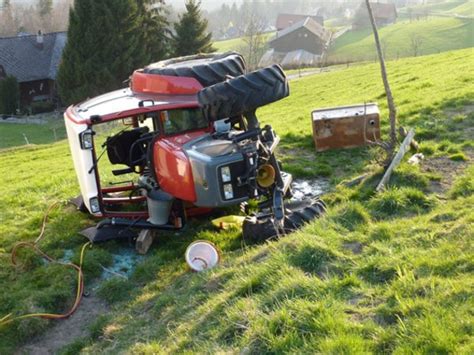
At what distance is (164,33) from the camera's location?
1833 inches

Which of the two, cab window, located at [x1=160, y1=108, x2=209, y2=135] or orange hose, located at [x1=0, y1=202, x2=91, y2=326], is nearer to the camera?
orange hose, located at [x1=0, y1=202, x2=91, y2=326]

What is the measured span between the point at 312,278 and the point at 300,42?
91615mm

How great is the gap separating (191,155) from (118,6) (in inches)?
1499

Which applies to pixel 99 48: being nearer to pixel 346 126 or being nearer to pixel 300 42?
pixel 346 126

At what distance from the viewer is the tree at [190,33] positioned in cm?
4266

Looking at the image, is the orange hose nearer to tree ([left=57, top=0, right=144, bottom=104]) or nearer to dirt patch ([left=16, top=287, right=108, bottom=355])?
dirt patch ([left=16, top=287, right=108, bottom=355])

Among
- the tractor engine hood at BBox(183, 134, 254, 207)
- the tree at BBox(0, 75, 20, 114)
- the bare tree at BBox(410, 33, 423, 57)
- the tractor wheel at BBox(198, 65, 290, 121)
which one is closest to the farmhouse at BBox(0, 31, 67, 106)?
the tree at BBox(0, 75, 20, 114)

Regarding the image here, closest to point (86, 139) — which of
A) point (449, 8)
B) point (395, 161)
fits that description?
point (395, 161)

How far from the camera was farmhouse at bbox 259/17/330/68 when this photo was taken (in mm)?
90137

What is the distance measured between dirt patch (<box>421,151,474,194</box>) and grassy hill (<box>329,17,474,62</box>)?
5406cm

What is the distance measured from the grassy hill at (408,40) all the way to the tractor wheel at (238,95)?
55374 millimetres

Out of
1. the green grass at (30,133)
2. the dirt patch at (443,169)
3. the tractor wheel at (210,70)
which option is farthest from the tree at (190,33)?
the dirt patch at (443,169)

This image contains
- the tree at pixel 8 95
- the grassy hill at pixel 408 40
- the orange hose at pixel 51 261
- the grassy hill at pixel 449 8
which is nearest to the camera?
the orange hose at pixel 51 261

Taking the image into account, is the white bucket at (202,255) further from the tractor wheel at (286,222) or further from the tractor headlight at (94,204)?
the tractor headlight at (94,204)
